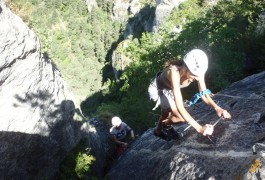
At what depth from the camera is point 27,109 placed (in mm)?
8508

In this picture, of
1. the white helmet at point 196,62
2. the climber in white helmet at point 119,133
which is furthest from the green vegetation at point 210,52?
the white helmet at point 196,62

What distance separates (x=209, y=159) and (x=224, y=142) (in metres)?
0.55

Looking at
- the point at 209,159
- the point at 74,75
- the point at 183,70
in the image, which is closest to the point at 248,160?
the point at 209,159

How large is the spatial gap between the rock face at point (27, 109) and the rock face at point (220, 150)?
2546mm

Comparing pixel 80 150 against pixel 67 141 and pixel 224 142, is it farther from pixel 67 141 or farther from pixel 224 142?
pixel 224 142

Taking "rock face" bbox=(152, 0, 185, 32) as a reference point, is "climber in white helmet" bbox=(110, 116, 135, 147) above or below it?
above

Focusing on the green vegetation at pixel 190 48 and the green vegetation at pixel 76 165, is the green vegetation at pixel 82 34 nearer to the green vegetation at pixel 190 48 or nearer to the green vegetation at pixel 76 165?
the green vegetation at pixel 190 48

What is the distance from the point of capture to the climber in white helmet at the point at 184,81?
18.6ft

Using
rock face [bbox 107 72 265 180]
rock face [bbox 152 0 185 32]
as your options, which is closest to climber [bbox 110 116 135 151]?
rock face [bbox 107 72 265 180]

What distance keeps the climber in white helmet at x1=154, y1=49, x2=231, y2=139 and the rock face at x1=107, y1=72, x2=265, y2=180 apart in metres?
0.56

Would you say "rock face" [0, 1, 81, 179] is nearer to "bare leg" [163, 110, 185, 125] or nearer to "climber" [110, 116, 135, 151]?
"climber" [110, 116, 135, 151]

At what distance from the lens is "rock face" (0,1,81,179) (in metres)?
7.76

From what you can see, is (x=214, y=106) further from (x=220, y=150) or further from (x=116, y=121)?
(x=116, y=121)

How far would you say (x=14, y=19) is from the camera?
27.7 ft
